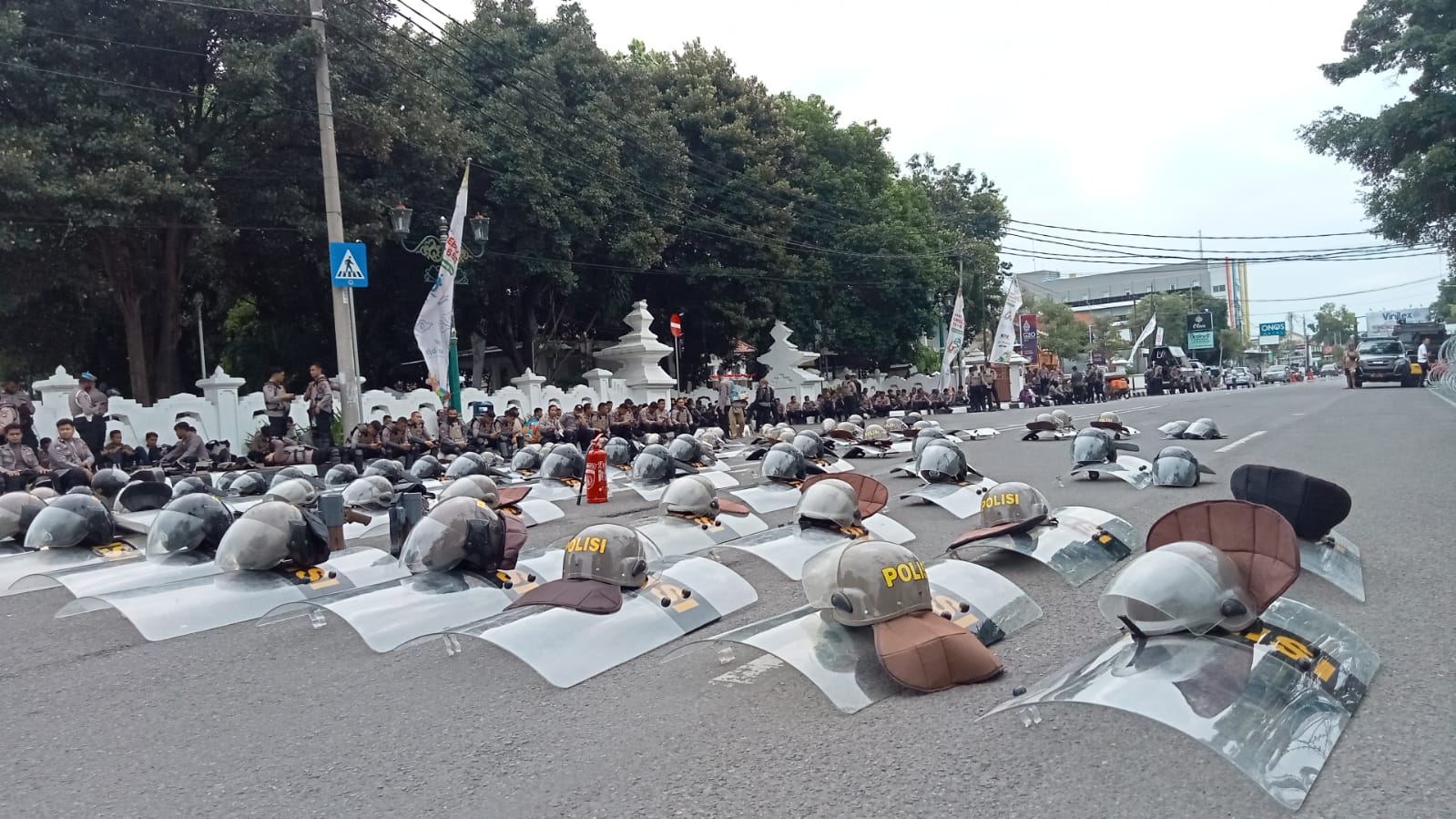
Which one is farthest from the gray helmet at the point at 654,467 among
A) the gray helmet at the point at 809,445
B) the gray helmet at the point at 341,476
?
the gray helmet at the point at 341,476

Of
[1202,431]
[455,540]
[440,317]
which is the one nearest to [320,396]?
[440,317]

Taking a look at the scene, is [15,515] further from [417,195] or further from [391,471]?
[417,195]

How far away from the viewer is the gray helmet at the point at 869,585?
5.05 meters

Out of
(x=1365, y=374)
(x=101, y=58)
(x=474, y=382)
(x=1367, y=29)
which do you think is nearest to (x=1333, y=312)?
(x=1365, y=374)

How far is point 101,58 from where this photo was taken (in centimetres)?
1944

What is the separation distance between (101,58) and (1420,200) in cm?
3053

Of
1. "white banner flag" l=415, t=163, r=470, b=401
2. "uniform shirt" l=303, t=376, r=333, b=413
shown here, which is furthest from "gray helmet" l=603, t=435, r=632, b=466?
"uniform shirt" l=303, t=376, r=333, b=413

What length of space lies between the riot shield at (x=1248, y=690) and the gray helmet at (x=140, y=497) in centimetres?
1065

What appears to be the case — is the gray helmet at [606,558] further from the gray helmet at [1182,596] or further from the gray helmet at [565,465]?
the gray helmet at [565,465]

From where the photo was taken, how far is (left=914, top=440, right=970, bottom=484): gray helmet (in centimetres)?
1209

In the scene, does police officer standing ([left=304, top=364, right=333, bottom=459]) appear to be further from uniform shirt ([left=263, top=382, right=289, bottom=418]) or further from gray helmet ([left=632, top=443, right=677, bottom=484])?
gray helmet ([left=632, top=443, right=677, bottom=484])

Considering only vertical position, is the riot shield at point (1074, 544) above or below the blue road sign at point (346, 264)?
below

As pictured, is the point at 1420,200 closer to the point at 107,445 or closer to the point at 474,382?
the point at 474,382

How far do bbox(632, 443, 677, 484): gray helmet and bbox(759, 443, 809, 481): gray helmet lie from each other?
1815 millimetres
